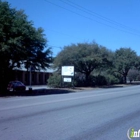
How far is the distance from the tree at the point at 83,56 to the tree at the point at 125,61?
16.2m

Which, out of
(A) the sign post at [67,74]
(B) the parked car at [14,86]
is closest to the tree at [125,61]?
(A) the sign post at [67,74]

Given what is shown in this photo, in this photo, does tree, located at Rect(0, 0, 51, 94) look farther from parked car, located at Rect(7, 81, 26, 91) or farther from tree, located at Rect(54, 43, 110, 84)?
tree, located at Rect(54, 43, 110, 84)

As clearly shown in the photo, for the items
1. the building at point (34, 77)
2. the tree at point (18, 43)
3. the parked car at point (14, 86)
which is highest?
the tree at point (18, 43)

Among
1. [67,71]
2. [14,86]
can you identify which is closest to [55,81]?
[67,71]

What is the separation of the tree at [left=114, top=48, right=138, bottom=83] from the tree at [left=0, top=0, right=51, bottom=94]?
108 ft

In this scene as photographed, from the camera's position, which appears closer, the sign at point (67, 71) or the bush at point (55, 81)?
the sign at point (67, 71)

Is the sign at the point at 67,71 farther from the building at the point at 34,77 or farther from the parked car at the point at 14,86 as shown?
the building at the point at 34,77

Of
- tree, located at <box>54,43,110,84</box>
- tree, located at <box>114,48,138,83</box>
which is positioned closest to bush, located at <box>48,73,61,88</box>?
tree, located at <box>54,43,110,84</box>

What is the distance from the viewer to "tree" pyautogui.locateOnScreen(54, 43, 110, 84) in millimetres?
42344

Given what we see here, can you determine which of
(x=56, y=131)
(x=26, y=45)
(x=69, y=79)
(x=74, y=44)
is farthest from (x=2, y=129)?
(x=74, y=44)

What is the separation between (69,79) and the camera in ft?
134

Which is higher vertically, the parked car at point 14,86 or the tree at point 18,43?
the tree at point 18,43

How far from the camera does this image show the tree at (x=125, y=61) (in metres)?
60.4

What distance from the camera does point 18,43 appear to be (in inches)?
962
